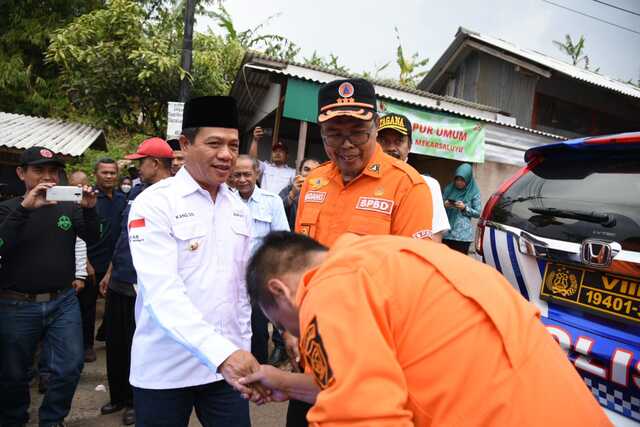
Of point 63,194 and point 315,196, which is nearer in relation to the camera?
point 315,196

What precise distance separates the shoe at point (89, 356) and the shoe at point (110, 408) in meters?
1.06

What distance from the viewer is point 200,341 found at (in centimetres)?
171

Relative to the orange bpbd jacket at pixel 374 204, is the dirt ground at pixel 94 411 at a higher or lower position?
lower

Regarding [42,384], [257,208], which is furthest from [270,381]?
[42,384]

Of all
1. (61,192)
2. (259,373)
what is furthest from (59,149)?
(259,373)

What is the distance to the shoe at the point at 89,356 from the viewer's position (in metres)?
4.50

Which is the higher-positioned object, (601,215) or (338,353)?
(601,215)

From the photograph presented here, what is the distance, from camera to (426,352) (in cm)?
92

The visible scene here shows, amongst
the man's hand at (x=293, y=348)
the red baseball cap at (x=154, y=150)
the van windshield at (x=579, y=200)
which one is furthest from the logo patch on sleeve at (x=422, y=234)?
the red baseball cap at (x=154, y=150)

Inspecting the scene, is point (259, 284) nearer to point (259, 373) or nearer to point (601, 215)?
point (259, 373)

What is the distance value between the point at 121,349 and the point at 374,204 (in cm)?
261

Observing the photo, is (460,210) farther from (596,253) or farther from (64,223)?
(64,223)

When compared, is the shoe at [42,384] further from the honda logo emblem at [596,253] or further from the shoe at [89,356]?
the honda logo emblem at [596,253]

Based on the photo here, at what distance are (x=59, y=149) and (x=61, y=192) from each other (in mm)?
4458
